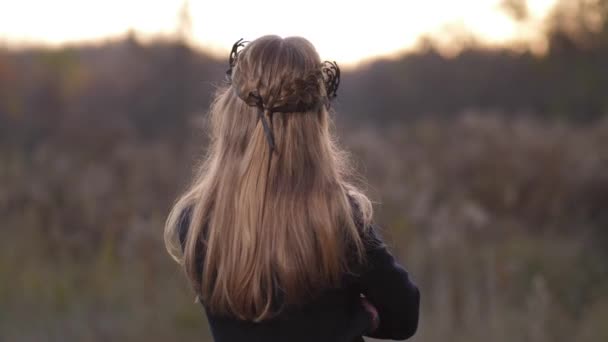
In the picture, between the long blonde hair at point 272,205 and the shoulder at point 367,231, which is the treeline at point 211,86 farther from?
the shoulder at point 367,231

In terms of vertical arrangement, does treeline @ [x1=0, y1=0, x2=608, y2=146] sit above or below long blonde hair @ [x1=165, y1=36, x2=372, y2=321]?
below

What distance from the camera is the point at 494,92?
17.7 metres

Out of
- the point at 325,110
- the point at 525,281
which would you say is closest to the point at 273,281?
the point at 325,110

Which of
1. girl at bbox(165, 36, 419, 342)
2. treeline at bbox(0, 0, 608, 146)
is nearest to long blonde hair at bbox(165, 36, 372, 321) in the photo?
girl at bbox(165, 36, 419, 342)

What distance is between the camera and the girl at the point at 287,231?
212 centimetres

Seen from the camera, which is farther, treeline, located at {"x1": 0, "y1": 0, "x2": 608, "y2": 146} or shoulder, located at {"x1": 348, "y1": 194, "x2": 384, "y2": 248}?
treeline, located at {"x1": 0, "y1": 0, "x2": 608, "y2": 146}

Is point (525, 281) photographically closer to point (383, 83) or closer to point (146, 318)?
point (146, 318)

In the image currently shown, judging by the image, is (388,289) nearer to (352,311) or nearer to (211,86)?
(352,311)

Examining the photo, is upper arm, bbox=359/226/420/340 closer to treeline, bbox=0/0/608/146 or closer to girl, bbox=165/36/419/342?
girl, bbox=165/36/419/342

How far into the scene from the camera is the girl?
6.95 feet

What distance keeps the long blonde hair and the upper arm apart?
51 millimetres

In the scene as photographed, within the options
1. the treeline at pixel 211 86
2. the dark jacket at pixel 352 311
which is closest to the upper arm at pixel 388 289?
the dark jacket at pixel 352 311

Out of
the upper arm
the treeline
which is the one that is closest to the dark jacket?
the upper arm

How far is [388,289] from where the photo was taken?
2146 mm
